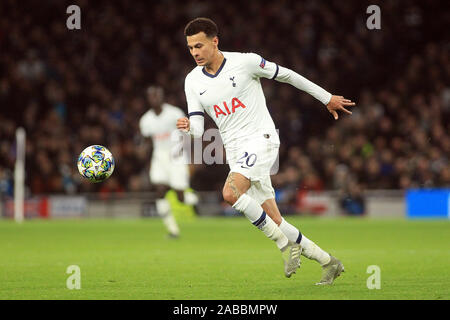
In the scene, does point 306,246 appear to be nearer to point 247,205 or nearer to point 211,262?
point 247,205

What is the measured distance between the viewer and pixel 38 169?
21812 mm

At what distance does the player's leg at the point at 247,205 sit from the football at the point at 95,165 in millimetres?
2062

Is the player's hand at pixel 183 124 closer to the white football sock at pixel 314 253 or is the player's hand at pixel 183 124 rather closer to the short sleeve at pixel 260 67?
the short sleeve at pixel 260 67

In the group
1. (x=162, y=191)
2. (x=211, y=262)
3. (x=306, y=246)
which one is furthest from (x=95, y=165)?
(x=162, y=191)

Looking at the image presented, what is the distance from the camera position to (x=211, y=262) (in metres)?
9.78

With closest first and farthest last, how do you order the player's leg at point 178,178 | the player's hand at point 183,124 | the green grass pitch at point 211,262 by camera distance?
the green grass pitch at point 211,262, the player's hand at point 183,124, the player's leg at point 178,178

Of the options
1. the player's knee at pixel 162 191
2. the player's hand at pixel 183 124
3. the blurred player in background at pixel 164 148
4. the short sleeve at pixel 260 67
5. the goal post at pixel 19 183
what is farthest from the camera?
the goal post at pixel 19 183

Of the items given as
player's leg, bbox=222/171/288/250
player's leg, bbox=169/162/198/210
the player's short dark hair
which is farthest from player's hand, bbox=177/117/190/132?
player's leg, bbox=169/162/198/210

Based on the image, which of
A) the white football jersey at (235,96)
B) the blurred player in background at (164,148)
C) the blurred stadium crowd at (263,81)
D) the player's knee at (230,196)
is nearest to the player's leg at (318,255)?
the player's knee at (230,196)

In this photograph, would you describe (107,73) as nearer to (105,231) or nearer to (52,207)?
(52,207)

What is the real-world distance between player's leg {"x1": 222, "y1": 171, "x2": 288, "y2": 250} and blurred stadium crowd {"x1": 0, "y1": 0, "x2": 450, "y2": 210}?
12726 mm

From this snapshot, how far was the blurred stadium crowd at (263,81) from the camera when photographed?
2098cm

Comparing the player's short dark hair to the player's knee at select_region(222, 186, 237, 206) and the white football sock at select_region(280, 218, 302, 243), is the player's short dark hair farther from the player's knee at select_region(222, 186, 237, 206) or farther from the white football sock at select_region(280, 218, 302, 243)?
the white football sock at select_region(280, 218, 302, 243)
